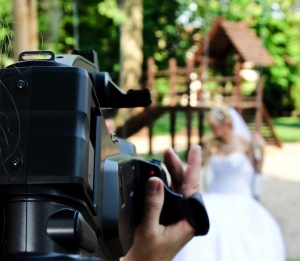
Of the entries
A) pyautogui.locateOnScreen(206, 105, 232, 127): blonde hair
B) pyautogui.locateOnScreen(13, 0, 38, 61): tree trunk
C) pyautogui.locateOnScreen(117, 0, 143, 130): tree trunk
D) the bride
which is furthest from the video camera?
pyautogui.locateOnScreen(117, 0, 143, 130): tree trunk

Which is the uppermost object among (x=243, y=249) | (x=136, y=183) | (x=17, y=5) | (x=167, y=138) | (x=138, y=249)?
(x=17, y=5)

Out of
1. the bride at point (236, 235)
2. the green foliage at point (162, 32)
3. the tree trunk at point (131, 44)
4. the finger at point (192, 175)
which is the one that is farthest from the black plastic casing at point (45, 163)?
the green foliage at point (162, 32)

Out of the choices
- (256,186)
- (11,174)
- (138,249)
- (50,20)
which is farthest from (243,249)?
(50,20)

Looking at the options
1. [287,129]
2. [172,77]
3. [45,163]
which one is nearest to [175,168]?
[45,163]

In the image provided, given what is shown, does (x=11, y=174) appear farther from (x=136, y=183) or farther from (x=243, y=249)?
(x=243, y=249)

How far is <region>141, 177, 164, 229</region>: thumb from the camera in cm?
76

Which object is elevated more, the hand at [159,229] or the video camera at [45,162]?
the video camera at [45,162]

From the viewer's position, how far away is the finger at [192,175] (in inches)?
34.0

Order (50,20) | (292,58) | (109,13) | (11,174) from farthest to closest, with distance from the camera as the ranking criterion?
1. (292,58)
2. (50,20)
3. (109,13)
4. (11,174)

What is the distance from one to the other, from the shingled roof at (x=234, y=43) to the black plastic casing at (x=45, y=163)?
11.7 metres

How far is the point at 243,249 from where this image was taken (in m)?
2.25

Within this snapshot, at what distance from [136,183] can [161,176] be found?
47mm

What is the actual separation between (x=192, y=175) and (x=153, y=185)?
130 millimetres

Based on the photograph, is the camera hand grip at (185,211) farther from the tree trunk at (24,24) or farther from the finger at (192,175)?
the tree trunk at (24,24)
